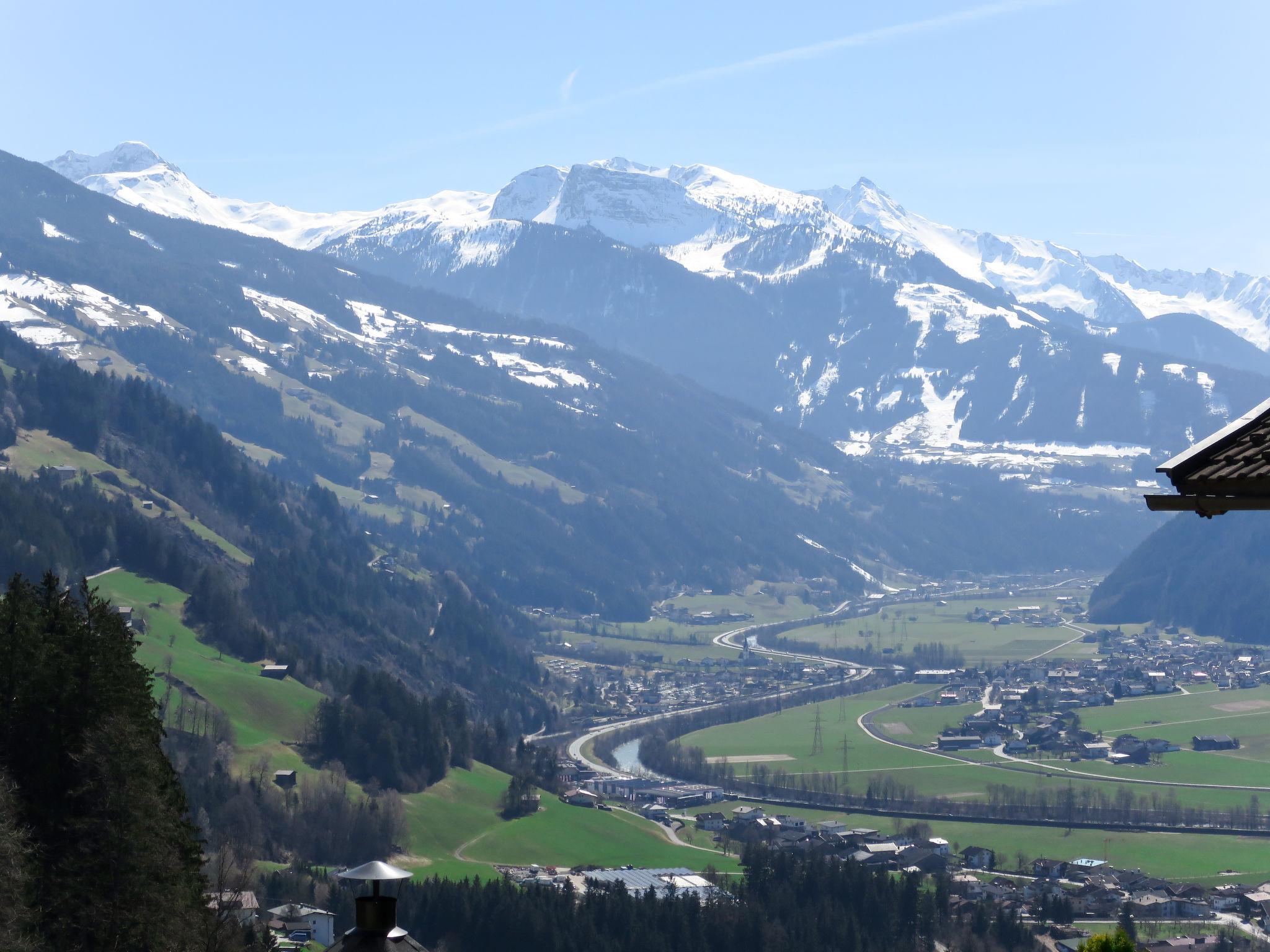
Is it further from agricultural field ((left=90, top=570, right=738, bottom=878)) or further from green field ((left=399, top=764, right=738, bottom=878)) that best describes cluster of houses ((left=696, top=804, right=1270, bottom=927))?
agricultural field ((left=90, top=570, right=738, bottom=878))

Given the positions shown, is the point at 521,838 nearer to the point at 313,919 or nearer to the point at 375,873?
the point at 313,919

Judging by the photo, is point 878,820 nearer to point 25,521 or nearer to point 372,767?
point 372,767

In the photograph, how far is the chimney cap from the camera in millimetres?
13438

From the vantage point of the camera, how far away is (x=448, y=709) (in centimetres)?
18300

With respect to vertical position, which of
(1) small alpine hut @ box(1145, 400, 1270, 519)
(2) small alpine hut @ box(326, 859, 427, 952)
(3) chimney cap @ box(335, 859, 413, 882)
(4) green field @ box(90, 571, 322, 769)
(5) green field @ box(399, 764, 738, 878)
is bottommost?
(5) green field @ box(399, 764, 738, 878)

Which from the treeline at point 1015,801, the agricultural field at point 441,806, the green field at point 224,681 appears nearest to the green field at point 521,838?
the agricultural field at point 441,806

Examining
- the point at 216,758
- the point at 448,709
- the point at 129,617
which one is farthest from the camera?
the point at 448,709

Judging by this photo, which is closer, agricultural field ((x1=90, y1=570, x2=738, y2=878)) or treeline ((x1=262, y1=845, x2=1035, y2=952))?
treeline ((x1=262, y1=845, x2=1035, y2=952))

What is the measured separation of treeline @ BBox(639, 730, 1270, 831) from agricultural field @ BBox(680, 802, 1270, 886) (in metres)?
4.63

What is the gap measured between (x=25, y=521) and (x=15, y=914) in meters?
154

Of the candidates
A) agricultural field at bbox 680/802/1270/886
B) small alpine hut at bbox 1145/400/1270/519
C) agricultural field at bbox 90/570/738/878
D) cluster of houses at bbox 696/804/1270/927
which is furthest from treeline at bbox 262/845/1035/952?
small alpine hut at bbox 1145/400/1270/519

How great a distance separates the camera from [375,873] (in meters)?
13.7

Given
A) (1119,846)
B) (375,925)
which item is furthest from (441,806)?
(375,925)

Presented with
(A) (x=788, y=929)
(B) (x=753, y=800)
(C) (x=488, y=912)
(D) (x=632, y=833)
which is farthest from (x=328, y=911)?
(B) (x=753, y=800)
